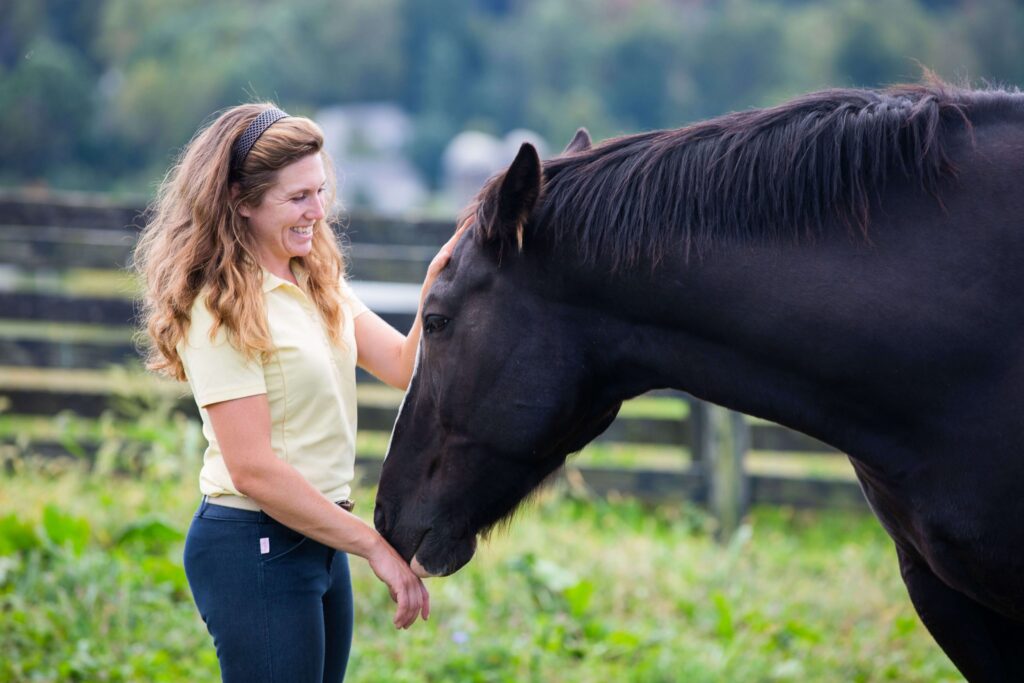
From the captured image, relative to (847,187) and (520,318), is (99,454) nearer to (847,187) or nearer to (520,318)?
(520,318)

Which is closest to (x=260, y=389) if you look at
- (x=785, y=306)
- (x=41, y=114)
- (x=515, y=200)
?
(x=515, y=200)

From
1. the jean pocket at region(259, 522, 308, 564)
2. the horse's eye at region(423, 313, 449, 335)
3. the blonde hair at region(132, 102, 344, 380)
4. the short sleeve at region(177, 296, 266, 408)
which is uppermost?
the blonde hair at region(132, 102, 344, 380)

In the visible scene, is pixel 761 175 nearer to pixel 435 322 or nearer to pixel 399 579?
pixel 435 322

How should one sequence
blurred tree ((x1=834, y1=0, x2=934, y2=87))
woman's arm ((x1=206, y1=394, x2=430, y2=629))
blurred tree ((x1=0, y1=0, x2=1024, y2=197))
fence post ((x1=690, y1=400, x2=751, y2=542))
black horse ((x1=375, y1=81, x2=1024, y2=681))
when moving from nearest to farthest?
black horse ((x1=375, y1=81, x2=1024, y2=681)) < woman's arm ((x1=206, y1=394, x2=430, y2=629)) < fence post ((x1=690, y1=400, x2=751, y2=542)) < blurred tree ((x1=0, y1=0, x2=1024, y2=197)) < blurred tree ((x1=834, y1=0, x2=934, y2=87))

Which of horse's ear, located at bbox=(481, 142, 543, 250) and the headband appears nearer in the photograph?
horse's ear, located at bbox=(481, 142, 543, 250)

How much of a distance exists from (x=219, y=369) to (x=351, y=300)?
0.58 metres

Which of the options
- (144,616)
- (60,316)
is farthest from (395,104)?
(144,616)

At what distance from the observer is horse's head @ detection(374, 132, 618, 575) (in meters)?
2.16

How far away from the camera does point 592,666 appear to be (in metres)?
3.88

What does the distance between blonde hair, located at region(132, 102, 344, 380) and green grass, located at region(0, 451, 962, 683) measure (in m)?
2.03

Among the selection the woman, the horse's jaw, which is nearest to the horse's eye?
the woman

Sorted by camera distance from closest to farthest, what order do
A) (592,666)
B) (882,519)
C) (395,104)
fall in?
(882,519), (592,666), (395,104)

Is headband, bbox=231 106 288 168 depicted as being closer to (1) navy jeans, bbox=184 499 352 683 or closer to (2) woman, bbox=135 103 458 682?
(2) woman, bbox=135 103 458 682

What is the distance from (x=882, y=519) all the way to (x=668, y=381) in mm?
679
